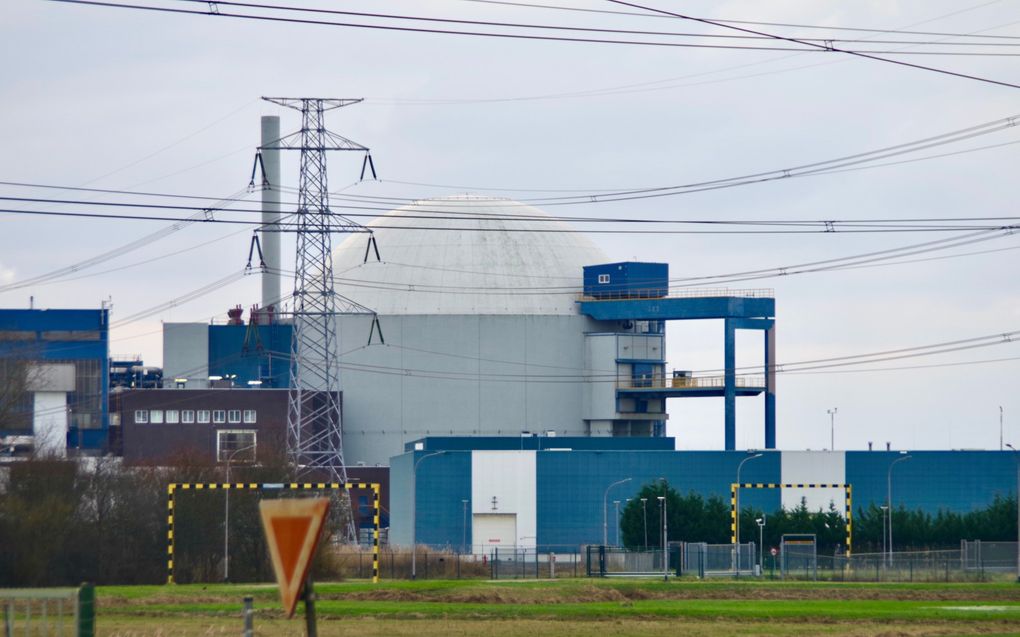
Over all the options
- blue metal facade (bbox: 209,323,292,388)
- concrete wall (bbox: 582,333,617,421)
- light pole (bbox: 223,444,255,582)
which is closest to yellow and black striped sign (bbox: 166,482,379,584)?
light pole (bbox: 223,444,255,582)

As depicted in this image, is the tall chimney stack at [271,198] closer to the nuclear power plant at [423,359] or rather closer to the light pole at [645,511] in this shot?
the nuclear power plant at [423,359]

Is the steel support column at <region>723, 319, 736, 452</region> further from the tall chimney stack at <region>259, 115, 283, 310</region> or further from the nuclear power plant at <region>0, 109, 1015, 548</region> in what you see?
the tall chimney stack at <region>259, 115, 283, 310</region>

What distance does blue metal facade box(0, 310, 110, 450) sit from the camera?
123 meters

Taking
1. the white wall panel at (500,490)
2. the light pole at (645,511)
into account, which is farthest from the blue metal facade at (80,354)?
the light pole at (645,511)

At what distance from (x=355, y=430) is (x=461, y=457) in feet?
67.6

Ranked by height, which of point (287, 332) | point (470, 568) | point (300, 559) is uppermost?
point (287, 332)

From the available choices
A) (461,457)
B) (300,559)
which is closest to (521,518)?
(461,457)

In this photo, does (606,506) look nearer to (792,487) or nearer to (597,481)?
(597,481)

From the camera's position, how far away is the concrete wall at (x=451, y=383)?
403 feet

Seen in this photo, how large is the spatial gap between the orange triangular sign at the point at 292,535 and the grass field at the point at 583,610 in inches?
717

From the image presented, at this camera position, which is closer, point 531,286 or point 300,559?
A: point 300,559

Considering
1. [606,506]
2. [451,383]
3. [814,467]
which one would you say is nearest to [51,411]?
[451,383]

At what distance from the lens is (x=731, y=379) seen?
113m

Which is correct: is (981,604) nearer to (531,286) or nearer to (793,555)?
(793,555)
